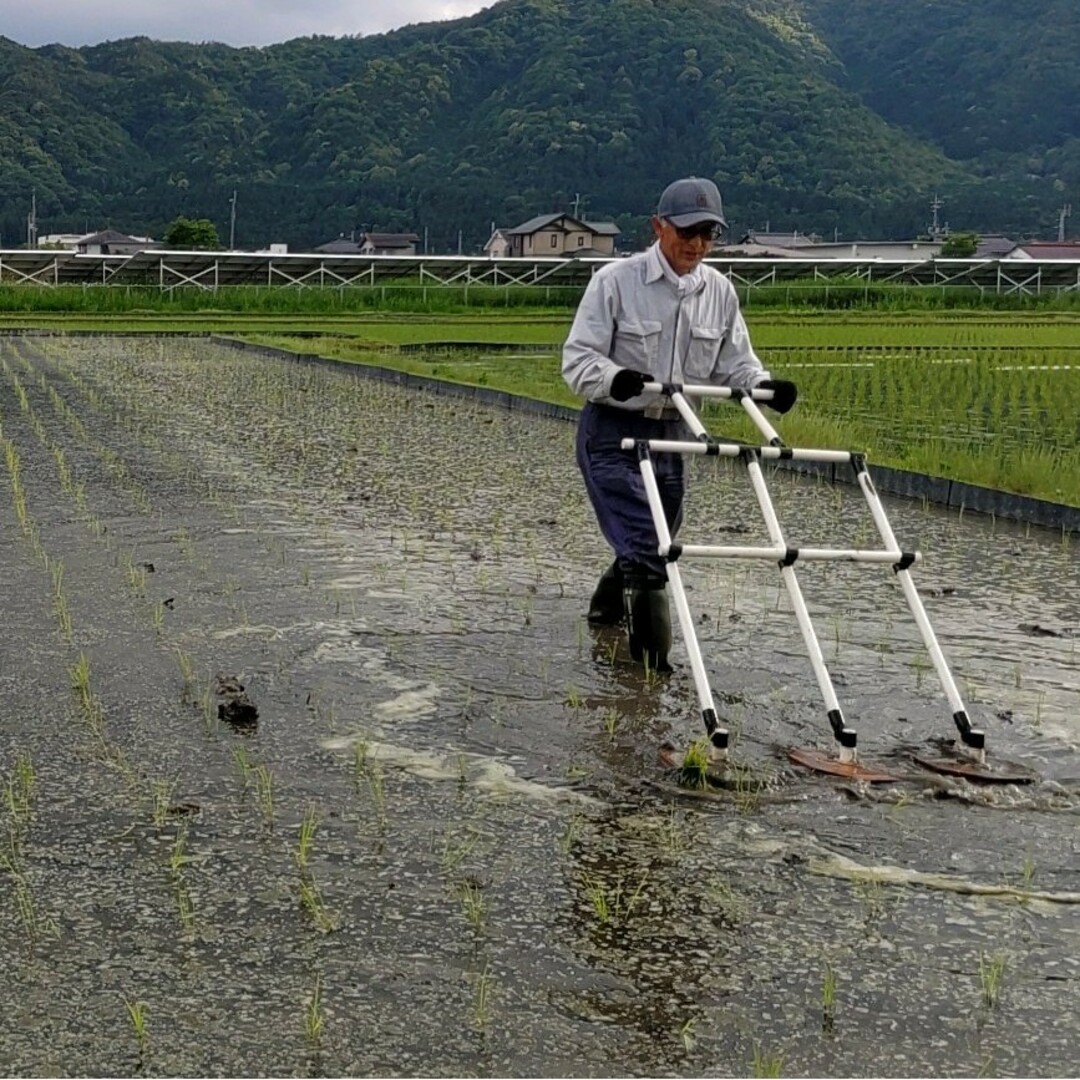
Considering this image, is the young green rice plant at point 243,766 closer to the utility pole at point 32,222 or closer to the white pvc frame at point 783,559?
the white pvc frame at point 783,559

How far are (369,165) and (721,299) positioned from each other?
309 ft

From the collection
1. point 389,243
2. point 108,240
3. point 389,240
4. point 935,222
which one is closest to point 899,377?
point 389,243

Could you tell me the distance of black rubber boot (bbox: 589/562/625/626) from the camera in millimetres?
5277

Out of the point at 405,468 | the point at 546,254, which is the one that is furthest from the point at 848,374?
the point at 546,254

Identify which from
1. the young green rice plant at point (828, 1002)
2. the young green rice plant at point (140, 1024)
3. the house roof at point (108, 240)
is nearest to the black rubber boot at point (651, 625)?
the young green rice plant at point (828, 1002)

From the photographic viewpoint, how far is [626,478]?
4.66 metres

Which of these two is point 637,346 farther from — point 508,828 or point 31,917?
point 31,917

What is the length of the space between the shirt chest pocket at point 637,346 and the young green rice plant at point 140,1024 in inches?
99.7

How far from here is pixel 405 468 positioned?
9.52 m

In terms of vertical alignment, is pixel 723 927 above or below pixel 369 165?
below

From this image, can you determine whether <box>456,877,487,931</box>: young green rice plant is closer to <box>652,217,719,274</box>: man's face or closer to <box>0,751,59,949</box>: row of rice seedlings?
<box>0,751,59,949</box>: row of rice seedlings

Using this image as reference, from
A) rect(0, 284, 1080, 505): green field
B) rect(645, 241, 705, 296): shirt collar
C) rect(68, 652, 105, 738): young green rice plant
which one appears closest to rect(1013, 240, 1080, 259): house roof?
rect(0, 284, 1080, 505): green field

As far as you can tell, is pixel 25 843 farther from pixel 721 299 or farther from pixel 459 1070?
pixel 721 299

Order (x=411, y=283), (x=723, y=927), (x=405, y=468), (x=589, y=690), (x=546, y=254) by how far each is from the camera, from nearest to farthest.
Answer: (x=723, y=927) < (x=589, y=690) < (x=405, y=468) < (x=411, y=283) < (x=546, y=254)
